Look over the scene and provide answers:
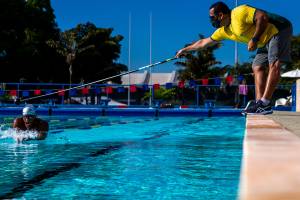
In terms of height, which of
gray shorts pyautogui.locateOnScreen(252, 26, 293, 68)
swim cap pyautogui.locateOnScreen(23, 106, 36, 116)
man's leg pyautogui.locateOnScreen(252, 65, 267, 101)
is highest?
gray shorts pyautogui.locateOnScreen(252, 26, 293, 68)

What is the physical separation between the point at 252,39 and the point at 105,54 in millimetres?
39407

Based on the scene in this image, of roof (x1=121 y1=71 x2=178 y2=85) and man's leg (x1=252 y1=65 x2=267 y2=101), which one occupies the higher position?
roof (x1=121 y1=71 x2=178 y2=85)

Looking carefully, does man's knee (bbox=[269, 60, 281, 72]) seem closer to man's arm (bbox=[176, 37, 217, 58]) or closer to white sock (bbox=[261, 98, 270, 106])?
white sock (bbox=[261, 98, 270, 106])

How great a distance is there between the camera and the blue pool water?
435 centimetres

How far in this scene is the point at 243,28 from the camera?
16.8 ft

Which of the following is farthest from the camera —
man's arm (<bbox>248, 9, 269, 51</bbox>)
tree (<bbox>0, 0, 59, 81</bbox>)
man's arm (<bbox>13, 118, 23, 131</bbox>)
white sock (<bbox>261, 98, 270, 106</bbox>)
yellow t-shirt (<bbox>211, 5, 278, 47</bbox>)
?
tree (<bbox>0, 0, 59, 81</bbox>)

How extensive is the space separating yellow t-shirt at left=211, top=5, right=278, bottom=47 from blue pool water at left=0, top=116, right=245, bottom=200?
149cm

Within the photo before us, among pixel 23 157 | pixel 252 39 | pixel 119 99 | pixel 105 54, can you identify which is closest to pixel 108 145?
pixel 23 157

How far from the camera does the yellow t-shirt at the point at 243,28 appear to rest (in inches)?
197

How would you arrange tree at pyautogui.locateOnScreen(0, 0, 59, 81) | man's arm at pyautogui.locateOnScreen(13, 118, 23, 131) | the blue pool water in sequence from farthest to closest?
tree at pyautogui.locateOnScreen(0, 0, 59, 81) → man's arm at pyautogui.locateOnScreen(13, 118, 23, 131) → the blue pool water

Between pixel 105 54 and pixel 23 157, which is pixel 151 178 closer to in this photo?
pixel 23 157

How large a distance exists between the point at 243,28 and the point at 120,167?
7.13 feet

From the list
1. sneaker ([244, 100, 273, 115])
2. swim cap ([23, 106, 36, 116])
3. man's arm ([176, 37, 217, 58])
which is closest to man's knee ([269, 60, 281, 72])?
sneaker ([244, 100, 273, 115])

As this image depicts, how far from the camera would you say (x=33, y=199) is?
157 inches
